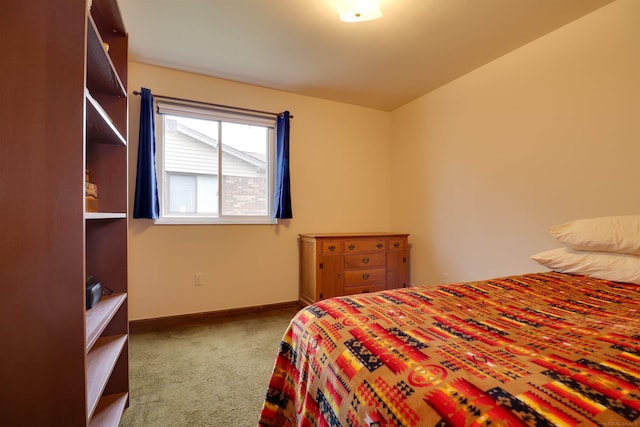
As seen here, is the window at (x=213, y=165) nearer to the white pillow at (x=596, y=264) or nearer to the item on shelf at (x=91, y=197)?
the item on shelf at (x=91, y=197)

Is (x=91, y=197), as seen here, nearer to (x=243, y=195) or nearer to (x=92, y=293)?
(x=92, y=293)

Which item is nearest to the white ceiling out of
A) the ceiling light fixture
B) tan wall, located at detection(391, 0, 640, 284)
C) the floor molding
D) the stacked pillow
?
the ceiling light fixture

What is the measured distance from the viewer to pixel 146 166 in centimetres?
253

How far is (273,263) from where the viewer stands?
123 inches

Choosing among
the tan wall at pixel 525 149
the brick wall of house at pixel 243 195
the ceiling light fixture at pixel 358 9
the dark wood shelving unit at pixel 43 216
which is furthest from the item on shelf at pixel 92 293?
the tan wall at pixel 525 149

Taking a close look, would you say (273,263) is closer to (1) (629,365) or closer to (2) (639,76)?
(1) (629,365)

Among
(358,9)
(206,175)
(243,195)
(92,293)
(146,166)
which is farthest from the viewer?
(243,195)

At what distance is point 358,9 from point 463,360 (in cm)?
194

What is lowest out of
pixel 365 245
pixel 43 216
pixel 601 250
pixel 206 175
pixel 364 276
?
pixel 364 276

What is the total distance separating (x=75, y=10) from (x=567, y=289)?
2149 millimetres

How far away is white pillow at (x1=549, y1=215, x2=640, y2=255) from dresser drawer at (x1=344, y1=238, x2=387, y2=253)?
1601 millimetres

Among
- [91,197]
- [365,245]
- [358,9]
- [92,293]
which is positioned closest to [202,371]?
[92,293]

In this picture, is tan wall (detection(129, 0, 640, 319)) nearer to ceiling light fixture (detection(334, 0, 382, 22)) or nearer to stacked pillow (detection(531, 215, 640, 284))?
stacked pillow (detection(531, 215, 640, 284))

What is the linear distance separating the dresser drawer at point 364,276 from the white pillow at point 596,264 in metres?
1.54
